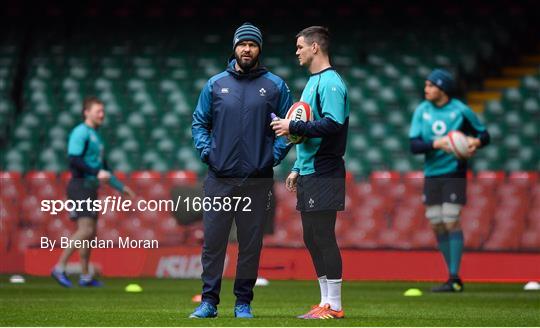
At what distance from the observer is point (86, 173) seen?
41.5 ft

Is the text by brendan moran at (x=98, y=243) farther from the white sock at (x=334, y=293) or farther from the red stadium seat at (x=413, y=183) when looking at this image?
the white sock at (x=334, y=293)

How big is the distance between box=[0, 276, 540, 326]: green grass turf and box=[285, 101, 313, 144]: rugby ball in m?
1.16

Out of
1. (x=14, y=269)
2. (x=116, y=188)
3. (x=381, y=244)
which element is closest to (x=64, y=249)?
(x=116, y=188)

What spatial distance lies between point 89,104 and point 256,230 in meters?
5.05

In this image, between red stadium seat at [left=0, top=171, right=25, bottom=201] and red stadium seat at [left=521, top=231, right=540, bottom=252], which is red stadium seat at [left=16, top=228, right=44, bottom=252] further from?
red stadium seat at [left=521, top=231, right=540, bottom=252]

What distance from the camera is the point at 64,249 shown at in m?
13.1

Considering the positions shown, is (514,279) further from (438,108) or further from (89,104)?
(89,104)

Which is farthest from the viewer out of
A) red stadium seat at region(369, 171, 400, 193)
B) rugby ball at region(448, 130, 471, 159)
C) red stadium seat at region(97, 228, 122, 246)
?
red stadium seat at region(369, 171, 400, 193)

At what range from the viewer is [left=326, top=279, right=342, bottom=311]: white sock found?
7.95 metres

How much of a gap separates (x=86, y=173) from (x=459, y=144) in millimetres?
3758

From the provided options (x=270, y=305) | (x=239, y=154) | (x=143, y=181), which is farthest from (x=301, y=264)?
(x=239, y=154)

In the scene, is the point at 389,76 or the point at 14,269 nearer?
the point at 14,269

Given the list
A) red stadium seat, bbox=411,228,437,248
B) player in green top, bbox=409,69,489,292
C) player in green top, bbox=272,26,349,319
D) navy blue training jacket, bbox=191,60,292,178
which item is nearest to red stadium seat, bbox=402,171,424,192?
red stadium seat, bbox=411,228,437,248

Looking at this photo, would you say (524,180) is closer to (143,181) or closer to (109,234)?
(143,181)
